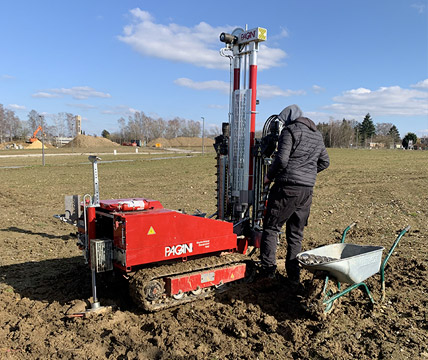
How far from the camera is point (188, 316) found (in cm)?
462

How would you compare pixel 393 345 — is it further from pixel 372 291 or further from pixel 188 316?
pixel 188 316

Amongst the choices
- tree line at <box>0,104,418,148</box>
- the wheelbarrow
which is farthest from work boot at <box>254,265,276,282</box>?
tree line at <box>0,104,418,148</box>

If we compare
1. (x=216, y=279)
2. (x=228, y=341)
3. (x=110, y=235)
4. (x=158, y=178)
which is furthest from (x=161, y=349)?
(x=158, y=178)

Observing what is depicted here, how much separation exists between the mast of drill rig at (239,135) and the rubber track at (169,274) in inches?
36.6

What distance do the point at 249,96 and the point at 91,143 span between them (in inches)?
3514

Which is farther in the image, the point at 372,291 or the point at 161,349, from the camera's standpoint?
the point at 372,291

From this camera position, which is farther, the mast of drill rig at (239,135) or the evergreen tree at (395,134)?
the evergreen tree at (395,134)

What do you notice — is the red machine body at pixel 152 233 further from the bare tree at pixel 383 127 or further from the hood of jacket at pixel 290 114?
the bare tree at pixel 383 127

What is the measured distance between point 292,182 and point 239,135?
4.89 feet

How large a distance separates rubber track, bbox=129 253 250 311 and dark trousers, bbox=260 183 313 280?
529mm

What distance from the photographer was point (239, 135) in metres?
6.13

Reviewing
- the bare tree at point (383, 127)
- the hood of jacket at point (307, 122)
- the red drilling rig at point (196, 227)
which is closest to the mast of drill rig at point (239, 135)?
the red drilling rig at point (196, 227)

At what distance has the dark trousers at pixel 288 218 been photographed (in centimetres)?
509

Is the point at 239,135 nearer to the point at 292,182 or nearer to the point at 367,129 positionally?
the point at 292,182
